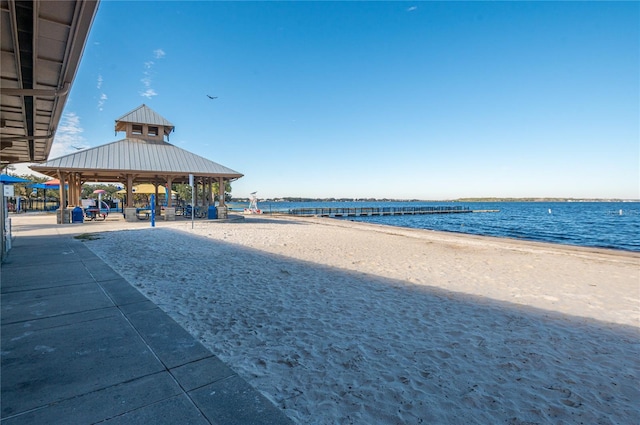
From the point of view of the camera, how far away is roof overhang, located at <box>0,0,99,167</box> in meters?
3.44

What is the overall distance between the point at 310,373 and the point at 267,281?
3671 mm

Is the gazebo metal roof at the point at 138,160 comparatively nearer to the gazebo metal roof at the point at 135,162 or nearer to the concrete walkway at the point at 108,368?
the gazebo metal roof at the point at 135,162

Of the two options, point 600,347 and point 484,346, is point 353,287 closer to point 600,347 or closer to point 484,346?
point 484,346

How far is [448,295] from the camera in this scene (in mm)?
6031

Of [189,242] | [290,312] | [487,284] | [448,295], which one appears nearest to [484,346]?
[448,295]

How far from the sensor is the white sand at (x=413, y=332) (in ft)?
8.97

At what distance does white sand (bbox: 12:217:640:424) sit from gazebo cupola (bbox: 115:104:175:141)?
15996mm

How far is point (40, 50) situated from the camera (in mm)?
4289

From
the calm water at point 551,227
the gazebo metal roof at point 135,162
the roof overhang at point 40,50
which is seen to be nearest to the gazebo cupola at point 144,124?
the gazebo metal roof at point 135,162

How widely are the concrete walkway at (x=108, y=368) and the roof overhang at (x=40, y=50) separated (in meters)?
3.20

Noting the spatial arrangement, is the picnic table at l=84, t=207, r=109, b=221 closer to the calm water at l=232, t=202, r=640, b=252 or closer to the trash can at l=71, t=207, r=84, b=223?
the trash can at l=71, t=207, r=84, b=223

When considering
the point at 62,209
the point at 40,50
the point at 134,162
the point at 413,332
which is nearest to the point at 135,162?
the point at 134,162

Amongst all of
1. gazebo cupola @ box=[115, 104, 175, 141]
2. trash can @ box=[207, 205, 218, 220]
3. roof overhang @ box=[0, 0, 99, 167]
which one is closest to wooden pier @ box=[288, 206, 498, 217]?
trash can @ box=[207, 205, 218, 220]

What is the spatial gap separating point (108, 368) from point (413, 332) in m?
3.59
